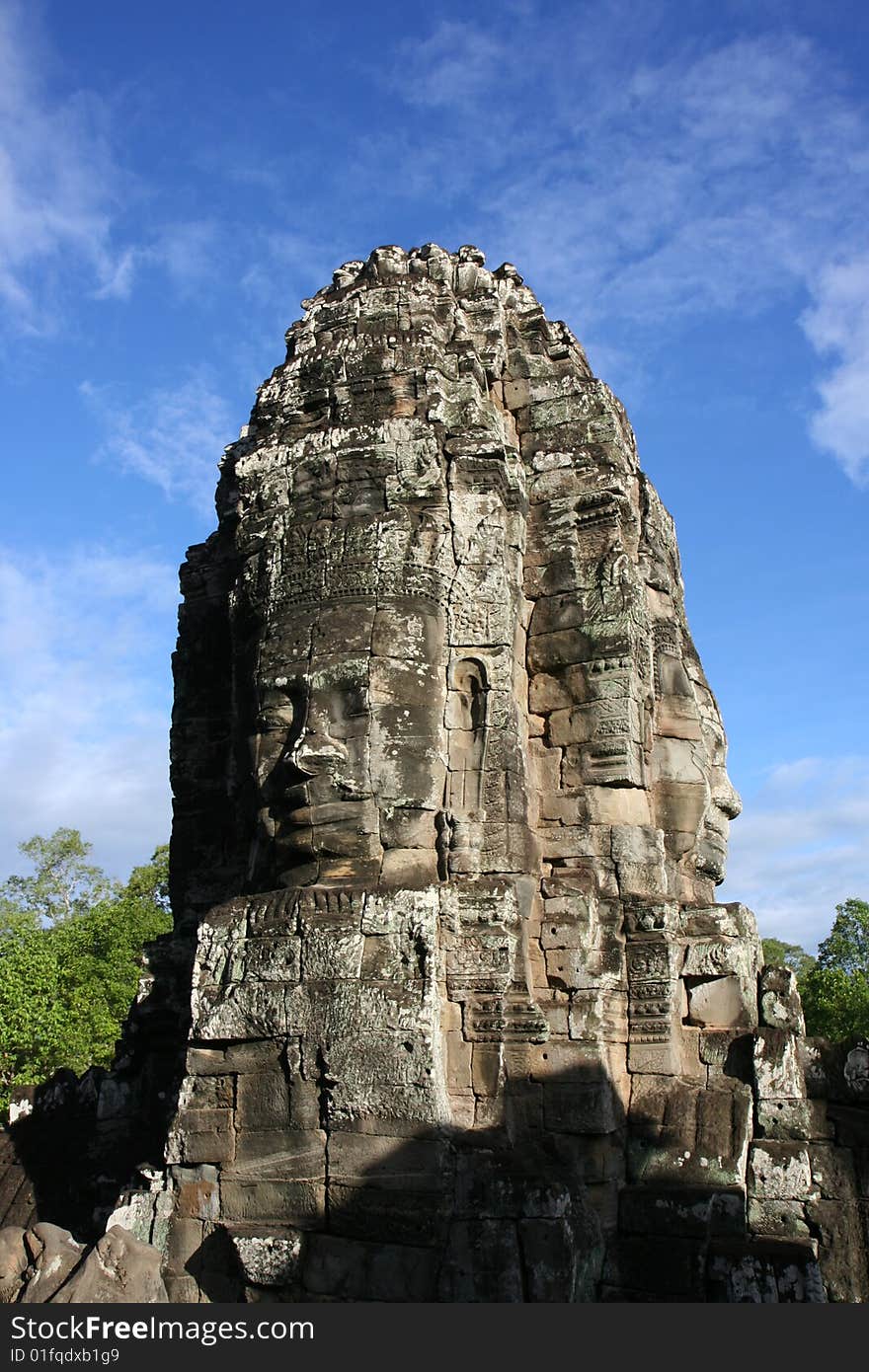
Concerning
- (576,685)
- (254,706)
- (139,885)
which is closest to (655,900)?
(576,685)

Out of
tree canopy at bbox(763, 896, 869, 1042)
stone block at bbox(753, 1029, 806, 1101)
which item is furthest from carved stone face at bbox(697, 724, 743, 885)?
tree canopy at bbox(763, 896, 869, 1042)

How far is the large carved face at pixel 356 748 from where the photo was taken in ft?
25.1

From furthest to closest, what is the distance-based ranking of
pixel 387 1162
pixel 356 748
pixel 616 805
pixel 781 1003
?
pixel 616 805 → pixel 781 1003 → pixel 356 748 → pixel 387 1162

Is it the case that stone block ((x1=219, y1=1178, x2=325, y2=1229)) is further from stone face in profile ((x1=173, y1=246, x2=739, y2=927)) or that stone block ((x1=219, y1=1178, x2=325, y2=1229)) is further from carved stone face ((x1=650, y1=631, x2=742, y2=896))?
carved stone face ((x1=650, y1=631, x2=742, y2=896))

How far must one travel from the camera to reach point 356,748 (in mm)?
7785

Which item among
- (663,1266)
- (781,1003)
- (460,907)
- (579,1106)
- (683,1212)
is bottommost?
(663,1266)

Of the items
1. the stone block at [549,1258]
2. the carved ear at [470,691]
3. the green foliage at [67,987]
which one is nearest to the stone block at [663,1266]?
the stone block at [549,1258]

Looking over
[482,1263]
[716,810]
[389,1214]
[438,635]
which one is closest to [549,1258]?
[482,1263]

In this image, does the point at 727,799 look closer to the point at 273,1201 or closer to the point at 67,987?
the point at 273,1201

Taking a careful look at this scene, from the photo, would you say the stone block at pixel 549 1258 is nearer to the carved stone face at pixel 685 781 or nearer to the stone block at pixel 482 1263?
the stone block at pixel 482 1263

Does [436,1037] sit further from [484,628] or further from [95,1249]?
[484,628]

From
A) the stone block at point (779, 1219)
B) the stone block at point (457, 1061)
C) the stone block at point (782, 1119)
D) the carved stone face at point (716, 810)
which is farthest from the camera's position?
the carved stone face at point (716, 810)

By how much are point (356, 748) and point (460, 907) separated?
4.15ft

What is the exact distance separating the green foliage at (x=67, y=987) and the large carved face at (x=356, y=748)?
8.68 m
